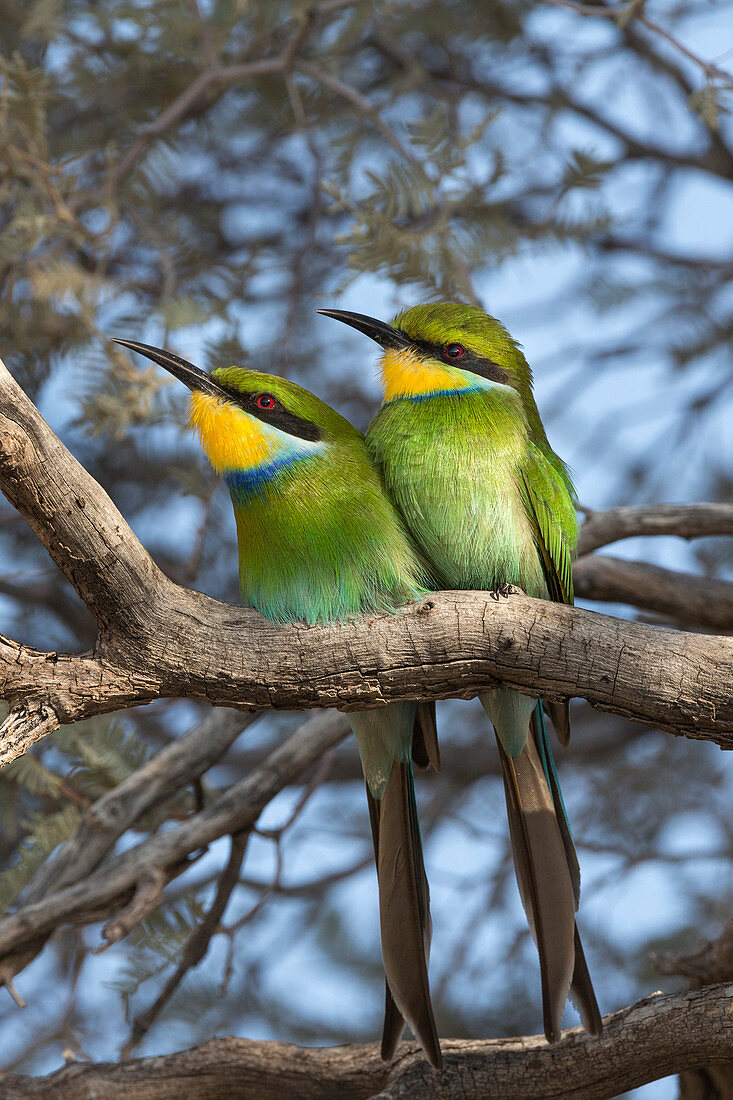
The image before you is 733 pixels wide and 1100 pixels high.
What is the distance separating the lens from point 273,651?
1522 millimetres

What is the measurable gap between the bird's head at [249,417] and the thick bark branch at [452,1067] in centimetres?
107

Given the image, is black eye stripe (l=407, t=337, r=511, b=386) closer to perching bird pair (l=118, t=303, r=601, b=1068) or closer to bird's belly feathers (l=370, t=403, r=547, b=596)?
perching bird pair (l=118, t=303, r=601, b=1068)

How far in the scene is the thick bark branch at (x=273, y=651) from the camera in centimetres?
138

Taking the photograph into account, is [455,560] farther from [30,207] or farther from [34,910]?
[30,207]

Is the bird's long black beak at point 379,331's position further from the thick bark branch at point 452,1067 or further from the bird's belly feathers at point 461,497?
the thick bark branch at point 452,1067

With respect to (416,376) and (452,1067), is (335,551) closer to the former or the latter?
(416,376)

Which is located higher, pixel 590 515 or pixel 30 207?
pixel 30 207

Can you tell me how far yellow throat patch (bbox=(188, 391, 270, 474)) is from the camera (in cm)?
178

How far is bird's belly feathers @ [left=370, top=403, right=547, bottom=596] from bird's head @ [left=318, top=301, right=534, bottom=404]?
0.35 feet

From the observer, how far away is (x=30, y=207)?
2.45m

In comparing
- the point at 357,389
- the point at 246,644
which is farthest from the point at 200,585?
the point at 246,644

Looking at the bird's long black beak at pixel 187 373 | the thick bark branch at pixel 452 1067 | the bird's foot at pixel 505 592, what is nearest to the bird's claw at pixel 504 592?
the bird's foot at pixel 505 592

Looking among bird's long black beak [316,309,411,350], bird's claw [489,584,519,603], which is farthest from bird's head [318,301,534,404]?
bird's claw [489,584,519,603]

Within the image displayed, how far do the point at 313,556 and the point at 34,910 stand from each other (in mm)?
1048
